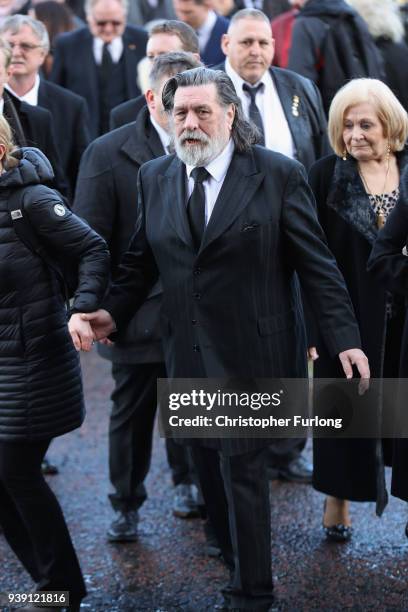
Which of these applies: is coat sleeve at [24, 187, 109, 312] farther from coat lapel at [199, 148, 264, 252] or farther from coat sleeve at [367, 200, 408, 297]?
coat sleeve at [367, 200, 408, 297]

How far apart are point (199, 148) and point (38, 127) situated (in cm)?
192

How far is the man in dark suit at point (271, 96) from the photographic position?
581cm

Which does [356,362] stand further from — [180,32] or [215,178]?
[180,32]

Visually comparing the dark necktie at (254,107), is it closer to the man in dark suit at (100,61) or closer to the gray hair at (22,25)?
the gray hair at (22,25)

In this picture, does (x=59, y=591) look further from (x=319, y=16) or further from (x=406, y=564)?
(x=319, y=16)

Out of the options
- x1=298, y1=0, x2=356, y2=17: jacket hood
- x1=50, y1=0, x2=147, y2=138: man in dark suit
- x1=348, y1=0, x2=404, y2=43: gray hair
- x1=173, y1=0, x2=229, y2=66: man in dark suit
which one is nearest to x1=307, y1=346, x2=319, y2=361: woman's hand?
x1=298, y1=0, x2=356, y2=17: jacket hood

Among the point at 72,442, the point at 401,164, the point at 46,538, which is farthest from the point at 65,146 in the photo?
the point at 46,538

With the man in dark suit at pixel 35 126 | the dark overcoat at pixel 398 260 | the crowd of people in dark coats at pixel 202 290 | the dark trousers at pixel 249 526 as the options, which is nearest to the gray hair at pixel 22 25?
the man in dark suit at pixel 35 126

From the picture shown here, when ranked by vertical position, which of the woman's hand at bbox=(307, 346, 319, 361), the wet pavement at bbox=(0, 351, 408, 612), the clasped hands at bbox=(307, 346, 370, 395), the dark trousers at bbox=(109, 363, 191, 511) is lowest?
the wet pavement at bbox=(0, 351, 408, 612)

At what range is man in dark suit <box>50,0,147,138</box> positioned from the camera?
7.77m

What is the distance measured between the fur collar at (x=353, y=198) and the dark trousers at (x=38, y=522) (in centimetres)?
167

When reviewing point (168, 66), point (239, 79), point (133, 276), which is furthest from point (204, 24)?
point (133, 276)

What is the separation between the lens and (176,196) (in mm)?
4379

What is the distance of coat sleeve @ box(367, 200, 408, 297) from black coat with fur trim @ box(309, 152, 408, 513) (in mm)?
400
